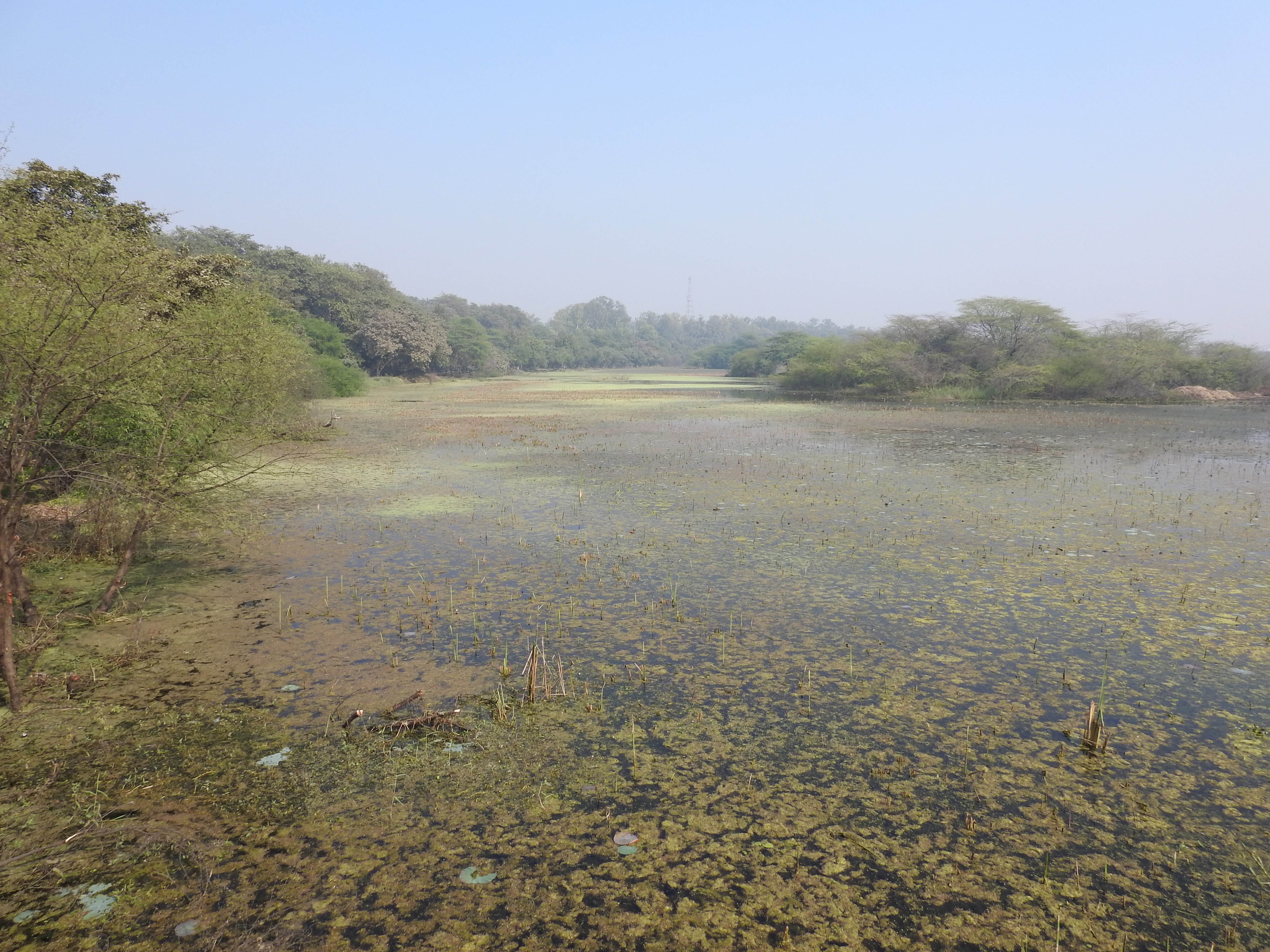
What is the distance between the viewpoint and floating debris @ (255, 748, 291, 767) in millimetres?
4141

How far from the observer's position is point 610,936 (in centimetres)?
297

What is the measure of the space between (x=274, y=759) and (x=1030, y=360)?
4619 cm

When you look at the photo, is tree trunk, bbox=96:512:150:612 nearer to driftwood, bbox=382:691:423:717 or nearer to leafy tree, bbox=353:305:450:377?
driftwood, bbox=382:691:423:717

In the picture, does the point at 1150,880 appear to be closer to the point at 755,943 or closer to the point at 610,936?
the point at 755,943

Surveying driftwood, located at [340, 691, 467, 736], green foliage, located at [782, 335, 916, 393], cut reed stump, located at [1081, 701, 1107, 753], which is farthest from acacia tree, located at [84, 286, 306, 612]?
green foliage, located at [782, 335, 916, 393]

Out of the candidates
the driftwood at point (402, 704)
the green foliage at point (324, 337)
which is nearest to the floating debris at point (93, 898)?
the driftwood at point (402, 704)

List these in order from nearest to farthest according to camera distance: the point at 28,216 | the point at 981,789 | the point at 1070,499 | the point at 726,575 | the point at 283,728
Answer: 1. the point at 981,789
2. the point at 283,728
3. the point at 28,216
4. the point at 726,575
5. the point at 1070,499

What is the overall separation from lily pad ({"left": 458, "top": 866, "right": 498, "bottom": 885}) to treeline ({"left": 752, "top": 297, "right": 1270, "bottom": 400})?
4212 cm

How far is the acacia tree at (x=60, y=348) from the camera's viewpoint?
450cm

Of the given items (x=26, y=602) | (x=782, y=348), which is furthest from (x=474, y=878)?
(x=782, y=348)

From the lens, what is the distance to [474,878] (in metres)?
3.27

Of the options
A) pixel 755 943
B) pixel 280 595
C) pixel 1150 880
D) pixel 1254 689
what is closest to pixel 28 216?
pixel 280 595

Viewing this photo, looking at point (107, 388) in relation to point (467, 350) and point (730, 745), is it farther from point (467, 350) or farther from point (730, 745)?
point (467, 350)

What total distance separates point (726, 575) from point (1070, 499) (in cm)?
759
